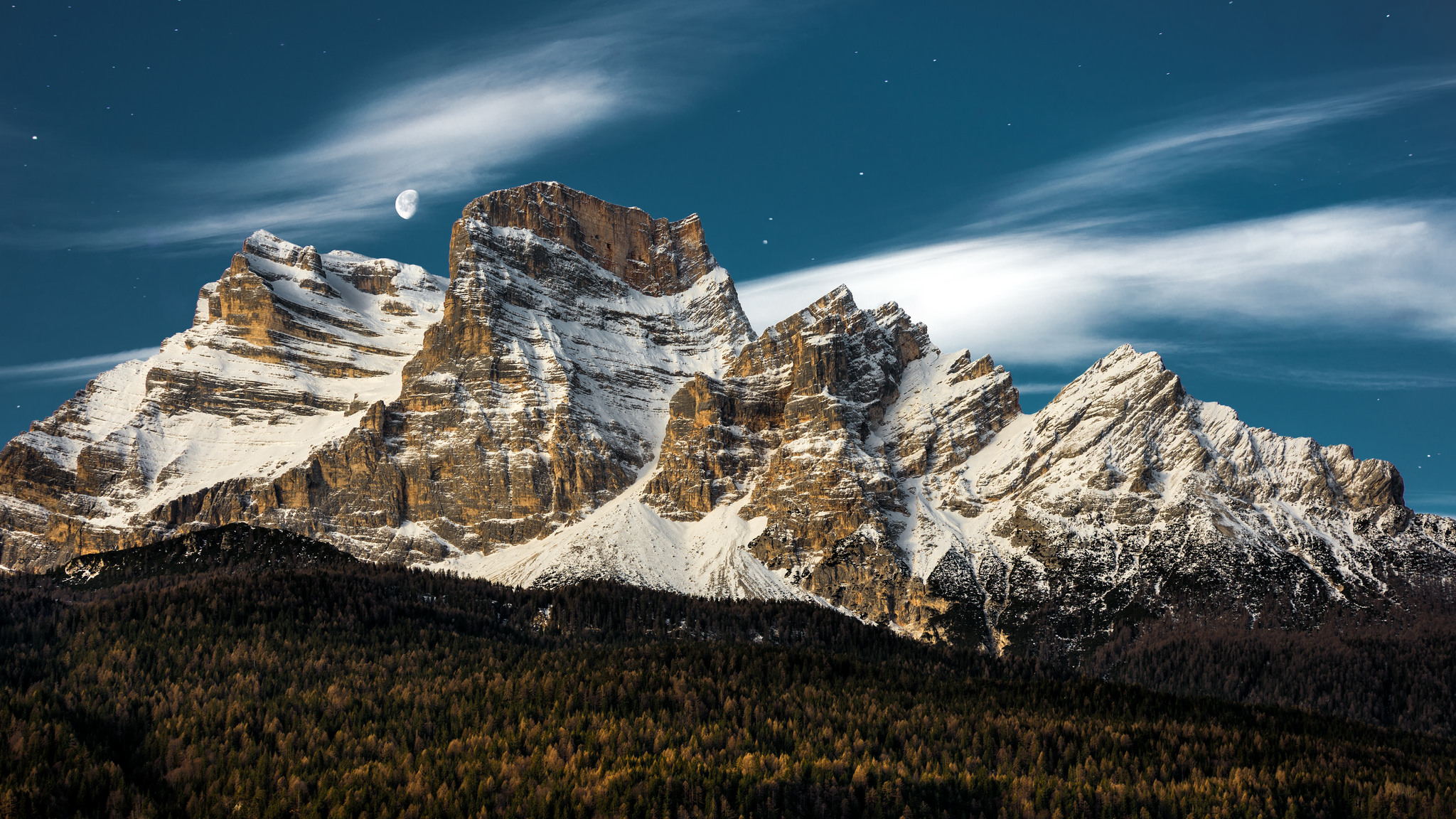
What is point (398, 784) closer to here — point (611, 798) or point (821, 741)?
point (611, 798)

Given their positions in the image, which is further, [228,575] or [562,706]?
[228,575]

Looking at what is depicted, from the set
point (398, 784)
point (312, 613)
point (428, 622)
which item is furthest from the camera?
point (428, 622)

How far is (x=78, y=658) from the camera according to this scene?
109m

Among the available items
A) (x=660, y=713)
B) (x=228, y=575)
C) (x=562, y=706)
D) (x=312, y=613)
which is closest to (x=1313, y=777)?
(x=660, y=713)

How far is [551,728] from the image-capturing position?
94312 millimetres

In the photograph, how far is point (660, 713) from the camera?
344ft

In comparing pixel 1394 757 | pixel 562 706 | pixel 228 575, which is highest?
pixel 228 575

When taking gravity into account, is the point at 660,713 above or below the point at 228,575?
below

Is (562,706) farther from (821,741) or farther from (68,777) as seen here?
(68,777)

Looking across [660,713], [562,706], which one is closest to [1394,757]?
[660,713]

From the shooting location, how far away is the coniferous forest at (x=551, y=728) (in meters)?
75.6

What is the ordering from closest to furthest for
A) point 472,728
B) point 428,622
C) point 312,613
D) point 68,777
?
1. point 68,777
2. point 472,728
3. point 312,613
4. point 428,622

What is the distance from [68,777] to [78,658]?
143ft

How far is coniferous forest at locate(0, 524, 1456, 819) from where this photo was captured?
75625mm
